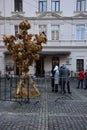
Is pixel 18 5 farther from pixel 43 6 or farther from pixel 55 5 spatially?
pixel 55 5

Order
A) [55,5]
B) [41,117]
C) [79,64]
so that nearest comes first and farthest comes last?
[41,117] → [79,64] → [55,5]

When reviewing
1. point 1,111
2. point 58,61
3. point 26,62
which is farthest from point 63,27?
point 1,111

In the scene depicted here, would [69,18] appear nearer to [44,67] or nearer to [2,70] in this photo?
[44,67]

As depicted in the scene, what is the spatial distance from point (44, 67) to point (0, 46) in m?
6.37

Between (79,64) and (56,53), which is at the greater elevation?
(56,53)

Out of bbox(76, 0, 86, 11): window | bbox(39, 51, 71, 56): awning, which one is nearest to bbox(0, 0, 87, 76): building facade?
bbox(76, 0, 86, 11): window

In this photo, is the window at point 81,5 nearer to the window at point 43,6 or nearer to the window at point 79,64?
the window at point 43,6

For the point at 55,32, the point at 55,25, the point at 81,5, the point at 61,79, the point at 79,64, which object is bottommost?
the point at 79,64

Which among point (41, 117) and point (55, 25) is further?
point (55, 25)

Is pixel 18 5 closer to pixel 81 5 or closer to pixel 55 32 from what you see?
pixel 55 32

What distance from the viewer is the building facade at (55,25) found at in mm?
37719

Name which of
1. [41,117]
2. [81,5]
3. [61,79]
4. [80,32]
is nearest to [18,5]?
[81,5]

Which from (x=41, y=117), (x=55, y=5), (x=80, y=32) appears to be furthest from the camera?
(x=55, y=5)

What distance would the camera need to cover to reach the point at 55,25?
37938mm
